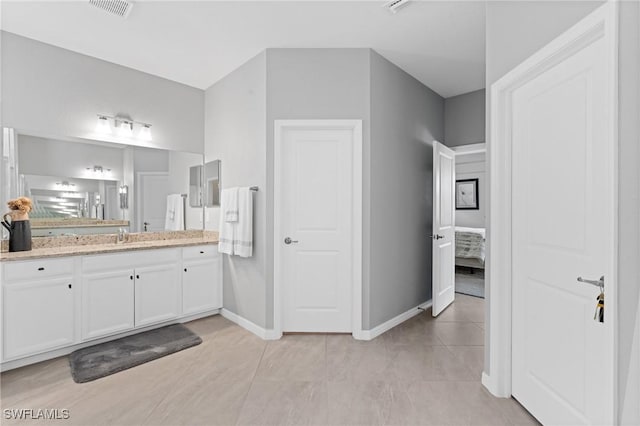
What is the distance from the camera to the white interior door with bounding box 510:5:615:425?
1.41 meters

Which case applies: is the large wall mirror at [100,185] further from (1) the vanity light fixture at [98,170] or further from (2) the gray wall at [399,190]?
(2) the gray wall at [399,190]

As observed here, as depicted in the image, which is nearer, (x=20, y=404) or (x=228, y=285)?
(x=20, y=404)

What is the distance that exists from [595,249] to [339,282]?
1.97 meters

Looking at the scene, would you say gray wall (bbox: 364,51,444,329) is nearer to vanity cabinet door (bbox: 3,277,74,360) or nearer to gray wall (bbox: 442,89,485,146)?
gray wall (bbox: 442,89,485,146)

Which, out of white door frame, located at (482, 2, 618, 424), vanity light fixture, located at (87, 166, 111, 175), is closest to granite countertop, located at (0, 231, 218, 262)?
vanity light fixture, located at (87, 166, 111, 175)

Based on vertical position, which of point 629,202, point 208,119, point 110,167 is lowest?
point 629,202

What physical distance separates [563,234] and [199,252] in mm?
3135

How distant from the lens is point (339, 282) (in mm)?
3008

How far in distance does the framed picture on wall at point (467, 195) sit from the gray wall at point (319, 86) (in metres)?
5.31

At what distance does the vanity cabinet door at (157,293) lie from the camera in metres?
2.95

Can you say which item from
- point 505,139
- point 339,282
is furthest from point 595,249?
point 339,282

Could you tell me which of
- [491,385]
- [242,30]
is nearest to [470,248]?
[491,385]

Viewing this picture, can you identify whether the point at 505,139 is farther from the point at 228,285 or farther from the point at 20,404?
the point at 20,404

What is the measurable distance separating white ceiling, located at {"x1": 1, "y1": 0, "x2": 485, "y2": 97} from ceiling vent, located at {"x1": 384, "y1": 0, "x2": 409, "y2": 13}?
53 millimetres
